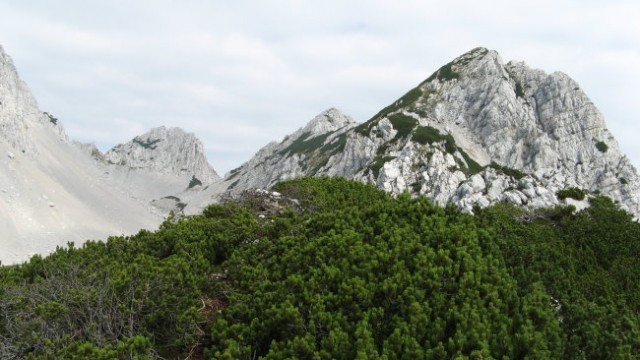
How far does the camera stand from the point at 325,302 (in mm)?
8742

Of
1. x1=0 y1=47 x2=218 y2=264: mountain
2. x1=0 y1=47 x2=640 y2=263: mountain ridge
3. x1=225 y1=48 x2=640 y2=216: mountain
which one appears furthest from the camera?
x1=225 y1=48 x2=640 y2=216: mountain

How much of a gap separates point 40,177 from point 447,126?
91.7 meters

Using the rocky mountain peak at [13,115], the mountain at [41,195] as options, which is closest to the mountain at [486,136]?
the mountain at [41,195]

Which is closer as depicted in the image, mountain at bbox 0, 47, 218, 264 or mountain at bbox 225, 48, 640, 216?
mountain at bbox 0, 47, 218, 264

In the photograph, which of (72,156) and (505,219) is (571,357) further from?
(72,156)

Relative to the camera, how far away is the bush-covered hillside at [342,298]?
779 centimetres

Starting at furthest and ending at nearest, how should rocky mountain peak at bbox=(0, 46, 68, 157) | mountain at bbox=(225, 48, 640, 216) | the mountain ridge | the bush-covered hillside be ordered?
rocky mountain peak at bbox=(0, 46, 68, 157)
mountain at bbox=(225, 48, 640, 216)
the mountain ridge
the bush-covered hillside

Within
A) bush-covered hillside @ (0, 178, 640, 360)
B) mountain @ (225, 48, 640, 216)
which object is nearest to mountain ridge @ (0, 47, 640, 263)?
mountain @ (225, 48, 640, 216)

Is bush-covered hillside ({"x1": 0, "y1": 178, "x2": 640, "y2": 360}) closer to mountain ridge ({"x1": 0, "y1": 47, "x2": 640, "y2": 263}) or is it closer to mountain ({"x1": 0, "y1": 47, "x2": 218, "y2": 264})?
mountain ridge ({"x1": 0, "y1": 47, "x2": 640, "y2": 263})

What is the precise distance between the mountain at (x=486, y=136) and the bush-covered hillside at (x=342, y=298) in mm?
65439

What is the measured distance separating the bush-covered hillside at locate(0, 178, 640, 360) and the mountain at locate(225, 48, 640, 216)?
6544 cm

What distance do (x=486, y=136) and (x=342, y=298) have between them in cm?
10523

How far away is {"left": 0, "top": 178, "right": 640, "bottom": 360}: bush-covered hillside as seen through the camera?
7.79 m

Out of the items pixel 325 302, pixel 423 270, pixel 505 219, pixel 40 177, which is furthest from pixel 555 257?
pixel 40 177
